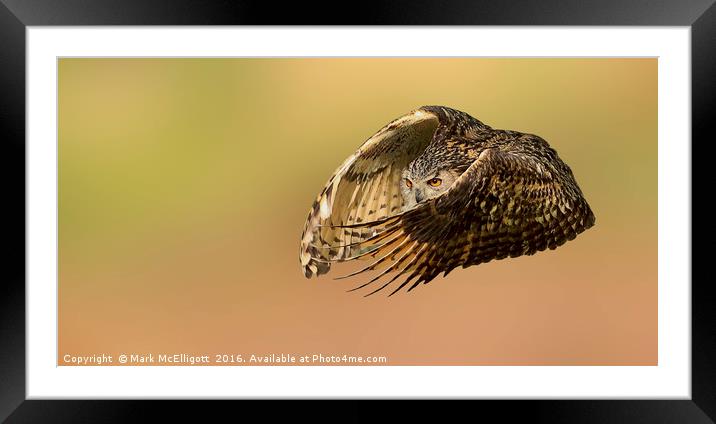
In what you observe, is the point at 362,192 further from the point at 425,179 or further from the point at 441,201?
the point at 441,201

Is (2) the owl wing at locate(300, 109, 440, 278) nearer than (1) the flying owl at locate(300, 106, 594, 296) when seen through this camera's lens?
No

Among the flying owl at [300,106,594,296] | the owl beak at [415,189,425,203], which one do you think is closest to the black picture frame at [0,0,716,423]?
the flying owl at [300,106,594,296]

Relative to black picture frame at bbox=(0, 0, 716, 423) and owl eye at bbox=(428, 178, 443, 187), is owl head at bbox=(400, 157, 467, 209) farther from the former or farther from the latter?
black picture frame at bbox=(0, 0, 716, 423)
